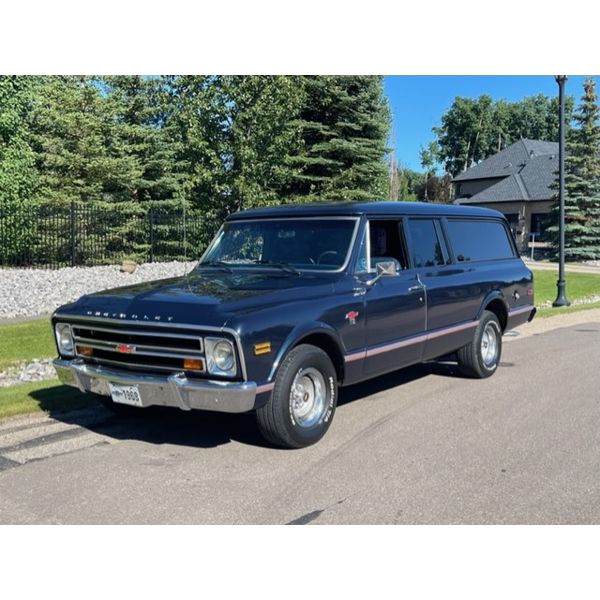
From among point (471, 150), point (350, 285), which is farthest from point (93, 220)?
point (471, 150)

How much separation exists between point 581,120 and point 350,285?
35139 millimetres

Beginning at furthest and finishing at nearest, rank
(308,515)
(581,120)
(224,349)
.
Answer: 1. (581,120)
2. (224,349)
3. (308,515)

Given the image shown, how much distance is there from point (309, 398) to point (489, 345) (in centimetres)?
365

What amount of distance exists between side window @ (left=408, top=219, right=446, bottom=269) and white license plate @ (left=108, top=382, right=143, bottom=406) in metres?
3.23

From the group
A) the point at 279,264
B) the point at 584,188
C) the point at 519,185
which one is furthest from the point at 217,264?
the point at 519,185

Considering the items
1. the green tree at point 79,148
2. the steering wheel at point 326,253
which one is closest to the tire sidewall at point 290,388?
the steering wheel at point 326,253

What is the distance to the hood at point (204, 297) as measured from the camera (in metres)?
4.93

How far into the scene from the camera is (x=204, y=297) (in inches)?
204

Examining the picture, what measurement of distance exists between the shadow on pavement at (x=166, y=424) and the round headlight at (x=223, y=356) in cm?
103

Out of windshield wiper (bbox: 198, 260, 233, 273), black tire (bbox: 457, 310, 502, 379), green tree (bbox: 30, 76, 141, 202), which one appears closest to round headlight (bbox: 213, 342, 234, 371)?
windshield wiper (bbox: 198, 260, 233, 273)

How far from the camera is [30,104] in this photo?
27.3 metres

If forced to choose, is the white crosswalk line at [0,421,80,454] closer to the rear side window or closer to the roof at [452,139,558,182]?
→ the rear side window

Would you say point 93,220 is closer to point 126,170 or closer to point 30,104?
point 126,170

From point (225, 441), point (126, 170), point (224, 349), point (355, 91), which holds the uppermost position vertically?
A: point (355, 91)
